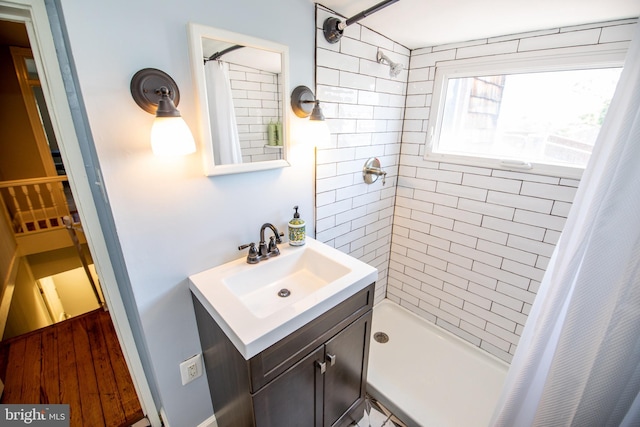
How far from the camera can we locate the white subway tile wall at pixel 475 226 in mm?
1442

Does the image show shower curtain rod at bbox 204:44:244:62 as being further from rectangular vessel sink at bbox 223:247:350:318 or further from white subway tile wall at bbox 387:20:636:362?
white subway tile wall at bbox 387:20:636:362

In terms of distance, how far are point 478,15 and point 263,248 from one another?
4.86 ft

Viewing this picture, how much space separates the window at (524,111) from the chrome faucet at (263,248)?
128cm

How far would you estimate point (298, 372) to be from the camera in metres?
0.98

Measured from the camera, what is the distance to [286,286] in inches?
49.9

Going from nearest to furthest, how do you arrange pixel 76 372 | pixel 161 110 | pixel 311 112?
pixel 161 110 < pixel 311 112 < pixel 76 372

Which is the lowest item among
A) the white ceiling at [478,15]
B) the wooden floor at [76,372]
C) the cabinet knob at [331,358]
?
the wooden floor at [76,372]

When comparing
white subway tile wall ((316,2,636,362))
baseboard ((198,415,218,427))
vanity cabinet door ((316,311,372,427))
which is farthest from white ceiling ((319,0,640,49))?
baseboard ((198,415,218,427))

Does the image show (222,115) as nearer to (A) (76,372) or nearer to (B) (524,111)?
(B) (524,111)

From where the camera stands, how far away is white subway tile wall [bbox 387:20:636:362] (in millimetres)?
1442

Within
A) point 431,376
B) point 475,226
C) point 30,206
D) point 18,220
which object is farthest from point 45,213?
point 475,226

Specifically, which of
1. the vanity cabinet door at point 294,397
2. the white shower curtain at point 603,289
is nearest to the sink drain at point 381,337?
the vanity cabinet door at point 294,397

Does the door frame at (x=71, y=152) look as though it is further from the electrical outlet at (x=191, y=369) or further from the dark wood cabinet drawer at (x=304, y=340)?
the dark wood cabinet drawer at (x=304, y=340)

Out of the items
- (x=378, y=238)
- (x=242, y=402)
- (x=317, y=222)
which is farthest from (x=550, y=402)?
(x=378, y=238)
